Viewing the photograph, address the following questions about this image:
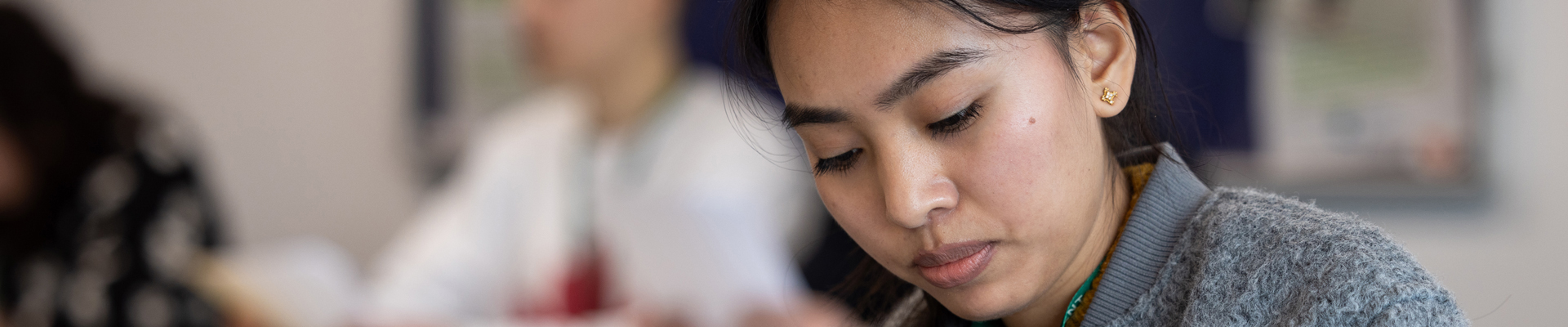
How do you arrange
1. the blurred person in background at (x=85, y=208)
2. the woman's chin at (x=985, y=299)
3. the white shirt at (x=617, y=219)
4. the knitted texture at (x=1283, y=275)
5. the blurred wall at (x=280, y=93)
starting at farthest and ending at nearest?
1. the blurred wall at (x=280, y=93)
2. the blurred person in background at (x=85, y=208)
3. the white shirt at (x=617, y=219)
4. the woman's chin at (x=985, y=299)
5. the knitted texture at (x=1283, y=275)

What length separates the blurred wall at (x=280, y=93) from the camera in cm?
196

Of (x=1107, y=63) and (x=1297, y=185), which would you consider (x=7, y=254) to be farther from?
(x=1297, y=185)

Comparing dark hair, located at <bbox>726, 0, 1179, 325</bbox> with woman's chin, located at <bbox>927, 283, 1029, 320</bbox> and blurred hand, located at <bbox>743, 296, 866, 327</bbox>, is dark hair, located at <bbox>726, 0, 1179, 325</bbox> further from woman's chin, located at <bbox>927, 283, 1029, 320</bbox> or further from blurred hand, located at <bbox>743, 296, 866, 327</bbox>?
blurred hand, located at <bbox>743, 296, 866, 327</bbox>

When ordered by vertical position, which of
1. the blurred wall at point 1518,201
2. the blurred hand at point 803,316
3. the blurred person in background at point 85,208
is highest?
the blurred wall at point 1518,201

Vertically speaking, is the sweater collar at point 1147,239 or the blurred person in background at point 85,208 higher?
the sweater collar at point 1147,239

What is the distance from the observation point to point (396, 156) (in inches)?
76.8

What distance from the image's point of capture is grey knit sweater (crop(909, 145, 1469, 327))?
368 millimetres

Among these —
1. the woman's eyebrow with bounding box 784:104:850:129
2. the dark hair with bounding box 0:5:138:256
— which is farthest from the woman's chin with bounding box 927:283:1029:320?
the dark hair with bounding box 0:5:138:256

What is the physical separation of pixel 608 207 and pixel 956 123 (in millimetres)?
1048

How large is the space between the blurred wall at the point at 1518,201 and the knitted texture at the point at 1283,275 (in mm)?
1109

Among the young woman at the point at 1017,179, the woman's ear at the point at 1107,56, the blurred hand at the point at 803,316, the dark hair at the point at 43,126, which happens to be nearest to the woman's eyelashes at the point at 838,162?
the young woman at the point at 1017,179

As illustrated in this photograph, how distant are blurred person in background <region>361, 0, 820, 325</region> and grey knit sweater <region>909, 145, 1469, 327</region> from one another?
29.3 inches

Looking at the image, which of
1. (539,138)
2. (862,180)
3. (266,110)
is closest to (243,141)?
(266,110)

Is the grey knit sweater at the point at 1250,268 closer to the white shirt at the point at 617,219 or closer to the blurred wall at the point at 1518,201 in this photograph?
the white shirt at the point at 617,219
